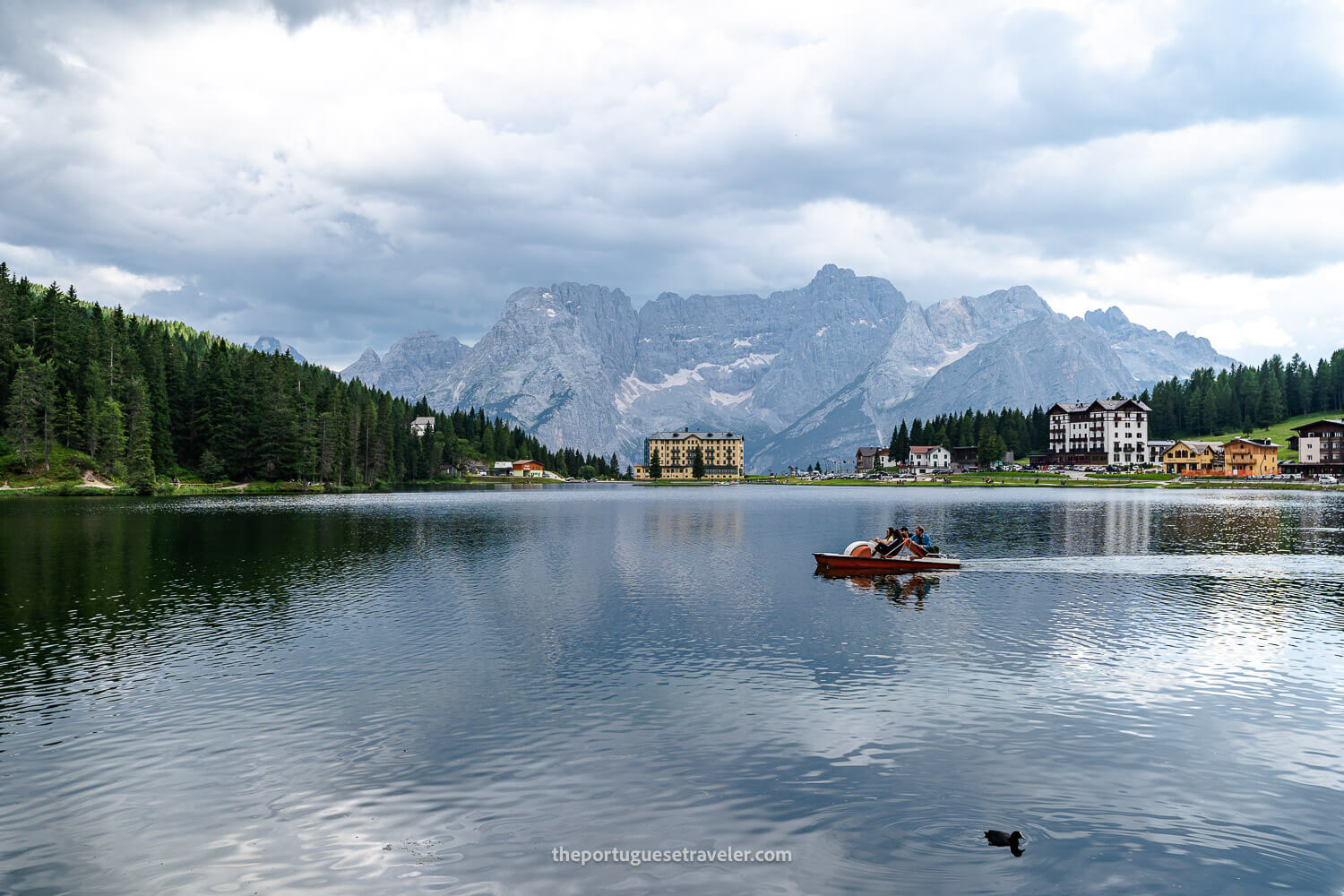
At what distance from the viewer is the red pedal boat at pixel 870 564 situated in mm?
64062

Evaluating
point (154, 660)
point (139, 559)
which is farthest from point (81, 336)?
point (154, 660)

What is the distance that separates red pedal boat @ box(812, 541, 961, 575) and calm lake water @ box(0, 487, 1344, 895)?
4715 mm

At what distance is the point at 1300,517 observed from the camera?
119375 millimetres

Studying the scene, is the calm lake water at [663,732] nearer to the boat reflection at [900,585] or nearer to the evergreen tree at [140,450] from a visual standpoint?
the boat reflection at [900,585]

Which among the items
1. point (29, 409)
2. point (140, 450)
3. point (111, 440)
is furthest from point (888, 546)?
point (29, 409)

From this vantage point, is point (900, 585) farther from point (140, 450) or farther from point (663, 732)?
point (140, 450)

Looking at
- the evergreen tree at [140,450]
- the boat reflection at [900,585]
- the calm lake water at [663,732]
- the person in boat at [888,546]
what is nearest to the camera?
the calm lake water at [663,732]

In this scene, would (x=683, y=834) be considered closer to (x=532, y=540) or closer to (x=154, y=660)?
(x=154, y=660)

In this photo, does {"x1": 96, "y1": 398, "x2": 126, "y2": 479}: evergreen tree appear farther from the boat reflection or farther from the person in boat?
the person in boat

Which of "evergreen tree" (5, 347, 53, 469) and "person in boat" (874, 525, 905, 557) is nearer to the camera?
"person in boat" (874, 525, 905, 557)

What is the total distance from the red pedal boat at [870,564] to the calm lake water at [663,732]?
471 cm

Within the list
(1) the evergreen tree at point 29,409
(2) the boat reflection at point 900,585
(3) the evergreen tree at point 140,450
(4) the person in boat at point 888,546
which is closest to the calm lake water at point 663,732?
(2) the boat reflection at point 900,585

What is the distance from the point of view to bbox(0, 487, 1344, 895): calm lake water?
1739cm

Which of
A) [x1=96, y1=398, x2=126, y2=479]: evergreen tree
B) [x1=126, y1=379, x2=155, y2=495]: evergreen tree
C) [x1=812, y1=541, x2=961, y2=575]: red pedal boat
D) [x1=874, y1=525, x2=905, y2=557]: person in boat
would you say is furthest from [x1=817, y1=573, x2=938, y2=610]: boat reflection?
[x1=96, y1=398, x2=126, y2=479]: evergreen tree
